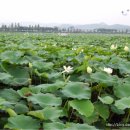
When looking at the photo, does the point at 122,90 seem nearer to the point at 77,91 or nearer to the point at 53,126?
the point at 77,91

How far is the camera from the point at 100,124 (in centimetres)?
157

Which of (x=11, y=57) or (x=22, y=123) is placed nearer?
(x=22, y=123)

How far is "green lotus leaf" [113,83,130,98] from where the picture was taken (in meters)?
1.72

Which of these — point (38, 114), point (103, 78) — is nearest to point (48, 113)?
point (38, 114)

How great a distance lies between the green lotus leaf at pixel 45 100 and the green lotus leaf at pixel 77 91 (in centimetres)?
8

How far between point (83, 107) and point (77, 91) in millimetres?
126

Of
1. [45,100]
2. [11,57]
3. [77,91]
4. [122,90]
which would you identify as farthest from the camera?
[11,57]

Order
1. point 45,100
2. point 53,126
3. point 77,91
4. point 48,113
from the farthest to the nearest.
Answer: point 77,91
point 45,100
point 48,113
point 53,126

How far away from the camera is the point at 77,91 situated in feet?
5.26

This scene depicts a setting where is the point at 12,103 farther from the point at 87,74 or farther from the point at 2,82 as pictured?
the point at 87,74

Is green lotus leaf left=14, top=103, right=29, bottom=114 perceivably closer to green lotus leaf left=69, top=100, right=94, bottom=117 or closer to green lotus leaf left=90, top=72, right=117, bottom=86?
green lotus leaf left=69, top=100, right=94, bottom=117

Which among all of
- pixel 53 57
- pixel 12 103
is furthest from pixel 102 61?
pixel 12 103

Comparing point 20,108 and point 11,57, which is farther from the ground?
point 11,57

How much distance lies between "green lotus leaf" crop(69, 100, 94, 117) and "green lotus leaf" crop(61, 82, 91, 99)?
34mm
